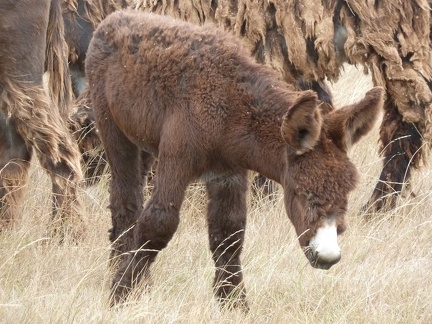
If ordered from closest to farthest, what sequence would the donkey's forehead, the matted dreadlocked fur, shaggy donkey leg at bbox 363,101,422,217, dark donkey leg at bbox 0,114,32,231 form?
the donkey's forehead < dark donkey leg at bbox 0,114,32,231 < the matted dreadlocked fur < shaggy donkey leg at bbox 363,101,422,217

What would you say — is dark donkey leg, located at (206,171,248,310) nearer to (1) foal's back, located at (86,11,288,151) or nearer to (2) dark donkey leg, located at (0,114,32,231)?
(1) foal's back, located at (86,11,288,151)

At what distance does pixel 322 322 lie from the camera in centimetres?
561

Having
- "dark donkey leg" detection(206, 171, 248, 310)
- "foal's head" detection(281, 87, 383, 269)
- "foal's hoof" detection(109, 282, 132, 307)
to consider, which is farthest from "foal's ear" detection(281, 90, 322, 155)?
"foal's hoof" detection(109, 282, 132, 307)

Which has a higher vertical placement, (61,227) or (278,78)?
(278,78)

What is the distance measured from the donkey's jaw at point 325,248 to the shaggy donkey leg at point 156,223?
34.1 inches

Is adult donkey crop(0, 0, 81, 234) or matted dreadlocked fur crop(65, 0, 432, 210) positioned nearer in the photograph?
adult donkey crop(0, 0, 81, 234)

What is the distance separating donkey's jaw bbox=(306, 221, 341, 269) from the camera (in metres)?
4.98

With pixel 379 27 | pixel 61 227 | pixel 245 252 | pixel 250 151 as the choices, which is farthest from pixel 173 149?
pixel 379 27

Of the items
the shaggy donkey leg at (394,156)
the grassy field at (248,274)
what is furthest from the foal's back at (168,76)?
the shaggy donkey leg at (394,156)

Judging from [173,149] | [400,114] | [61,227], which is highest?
[173,149]

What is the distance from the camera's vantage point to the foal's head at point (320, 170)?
197 inches

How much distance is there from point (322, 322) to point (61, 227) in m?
2.44

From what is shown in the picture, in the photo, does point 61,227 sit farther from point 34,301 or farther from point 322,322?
point 322,322

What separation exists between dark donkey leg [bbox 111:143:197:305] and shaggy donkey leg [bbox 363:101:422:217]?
2779 millimetres
